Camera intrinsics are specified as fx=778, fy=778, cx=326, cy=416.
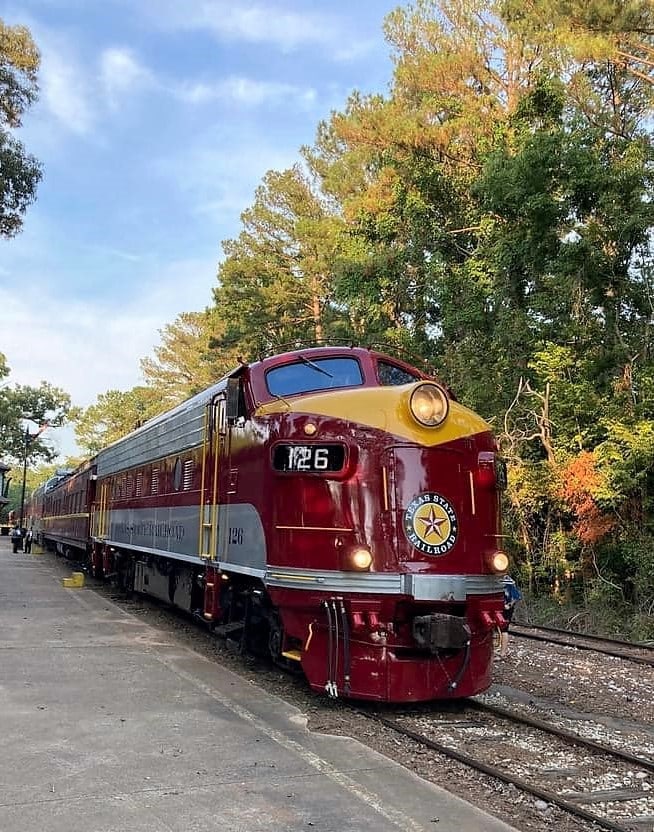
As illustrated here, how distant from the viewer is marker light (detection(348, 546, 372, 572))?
6.36 metres

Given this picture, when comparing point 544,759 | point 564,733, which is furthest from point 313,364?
point 544,759

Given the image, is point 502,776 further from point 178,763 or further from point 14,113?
point 14,113

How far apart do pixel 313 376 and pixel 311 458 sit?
130 cm

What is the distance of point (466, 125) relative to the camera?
20688mm

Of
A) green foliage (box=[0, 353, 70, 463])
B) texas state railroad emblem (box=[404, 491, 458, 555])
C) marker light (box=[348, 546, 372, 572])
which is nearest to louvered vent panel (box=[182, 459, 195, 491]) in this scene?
marker light (box=[348, 546, 372, 572])

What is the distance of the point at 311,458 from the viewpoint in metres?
6.79

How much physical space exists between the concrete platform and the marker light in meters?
1.32

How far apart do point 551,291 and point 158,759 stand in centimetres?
1430

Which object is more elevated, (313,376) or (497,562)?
(313,376)

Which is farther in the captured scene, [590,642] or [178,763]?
[590,642]

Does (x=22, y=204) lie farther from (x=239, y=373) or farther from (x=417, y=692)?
(x=417, y=692)

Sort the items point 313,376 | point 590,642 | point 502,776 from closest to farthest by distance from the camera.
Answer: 1. point 502,776
2. point 313,376
3. point 590,642

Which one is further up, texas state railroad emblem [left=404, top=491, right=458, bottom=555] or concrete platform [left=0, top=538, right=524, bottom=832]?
texas state railroad emblem [left=404, top=491, right=458, bottom=555]

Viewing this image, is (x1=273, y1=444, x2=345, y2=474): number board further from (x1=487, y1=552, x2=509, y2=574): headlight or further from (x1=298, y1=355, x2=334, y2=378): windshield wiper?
(x1=487, y1=552, x2=509, y2=574): headlight
